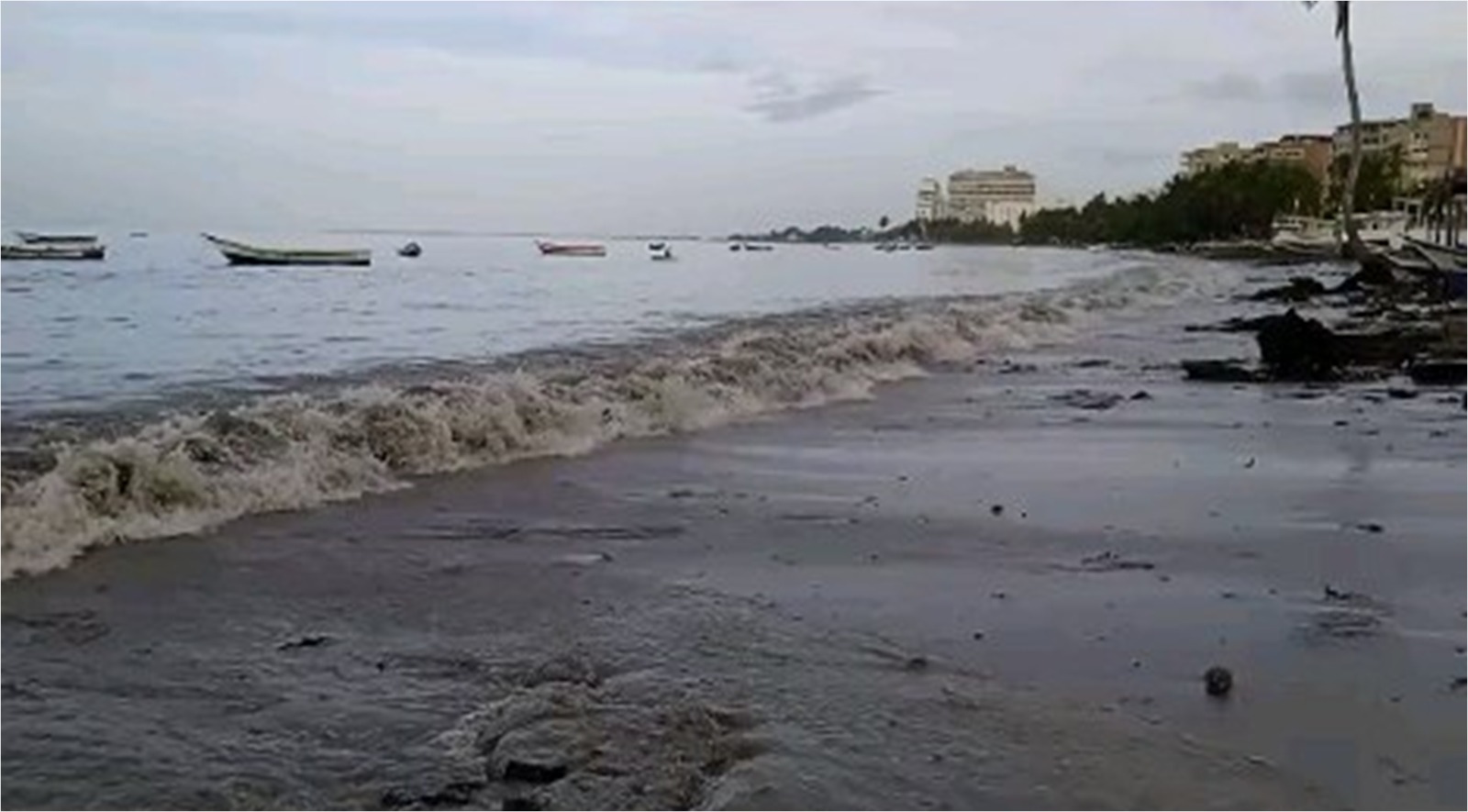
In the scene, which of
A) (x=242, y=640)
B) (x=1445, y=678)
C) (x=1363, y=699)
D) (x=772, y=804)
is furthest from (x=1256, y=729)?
(x=242, y=640)

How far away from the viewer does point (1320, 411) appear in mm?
14797

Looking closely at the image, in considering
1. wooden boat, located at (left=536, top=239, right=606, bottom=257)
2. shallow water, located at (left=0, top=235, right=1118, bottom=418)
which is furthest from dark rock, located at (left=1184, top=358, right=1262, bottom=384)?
wooden boat, located at (left=536, top=239, right=606, bottom=257)

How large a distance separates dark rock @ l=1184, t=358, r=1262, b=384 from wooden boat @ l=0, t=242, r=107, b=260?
6411cm

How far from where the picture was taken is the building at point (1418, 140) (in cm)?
11331

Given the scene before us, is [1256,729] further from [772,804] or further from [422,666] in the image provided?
[422,666]

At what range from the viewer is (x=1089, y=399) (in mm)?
16719

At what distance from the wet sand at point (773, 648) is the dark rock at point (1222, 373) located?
24.0 ft

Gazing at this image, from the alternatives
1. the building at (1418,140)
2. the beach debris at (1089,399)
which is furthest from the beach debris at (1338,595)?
the building at (1418,140)

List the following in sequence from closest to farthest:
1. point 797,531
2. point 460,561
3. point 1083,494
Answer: point 460,561
point 797,531
point 1083,494

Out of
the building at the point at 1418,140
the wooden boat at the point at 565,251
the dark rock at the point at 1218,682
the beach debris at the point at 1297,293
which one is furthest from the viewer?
the wooden boat at the point at 565,251

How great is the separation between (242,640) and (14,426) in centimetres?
665

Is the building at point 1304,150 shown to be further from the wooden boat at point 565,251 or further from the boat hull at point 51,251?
the boat hull at point 51,251

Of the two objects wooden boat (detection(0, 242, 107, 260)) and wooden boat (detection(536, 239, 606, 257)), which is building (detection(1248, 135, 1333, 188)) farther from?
wooden boat (detection(0, 242, 107, 260))

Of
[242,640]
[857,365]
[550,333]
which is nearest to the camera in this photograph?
[242,640]
